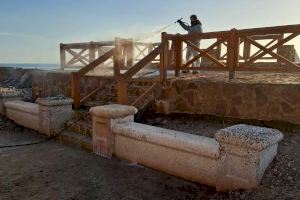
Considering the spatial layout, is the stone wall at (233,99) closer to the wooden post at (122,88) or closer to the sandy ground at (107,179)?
the sandy ground at (107,179)

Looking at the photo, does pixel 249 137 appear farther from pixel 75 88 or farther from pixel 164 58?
pixel 75 88

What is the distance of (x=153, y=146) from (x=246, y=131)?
4.98ft

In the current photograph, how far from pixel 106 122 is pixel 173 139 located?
150 cm

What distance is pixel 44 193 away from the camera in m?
4.02

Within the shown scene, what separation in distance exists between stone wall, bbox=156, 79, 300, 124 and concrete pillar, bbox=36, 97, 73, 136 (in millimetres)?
2241

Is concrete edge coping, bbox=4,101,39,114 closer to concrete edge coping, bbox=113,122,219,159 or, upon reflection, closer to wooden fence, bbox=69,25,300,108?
wooden fence, bbox=69,25,300,108

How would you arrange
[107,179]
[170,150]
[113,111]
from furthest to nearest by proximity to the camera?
1. [113,111]
2. [107,179]
3. [170,150]

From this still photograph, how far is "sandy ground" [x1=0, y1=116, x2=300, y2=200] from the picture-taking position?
3518mm

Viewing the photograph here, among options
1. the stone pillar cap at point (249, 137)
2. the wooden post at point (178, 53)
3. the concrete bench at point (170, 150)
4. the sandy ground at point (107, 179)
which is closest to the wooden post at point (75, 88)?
the sandy ground at point (107, 179)

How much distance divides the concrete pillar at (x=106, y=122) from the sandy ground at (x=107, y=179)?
22cm

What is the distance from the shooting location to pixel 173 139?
4.19 meters

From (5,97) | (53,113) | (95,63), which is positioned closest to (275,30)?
(95,63)

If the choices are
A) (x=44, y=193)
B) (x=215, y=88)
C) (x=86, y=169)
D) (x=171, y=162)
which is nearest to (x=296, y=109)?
(x=215, y=88)

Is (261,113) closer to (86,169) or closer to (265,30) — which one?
(265,30)
